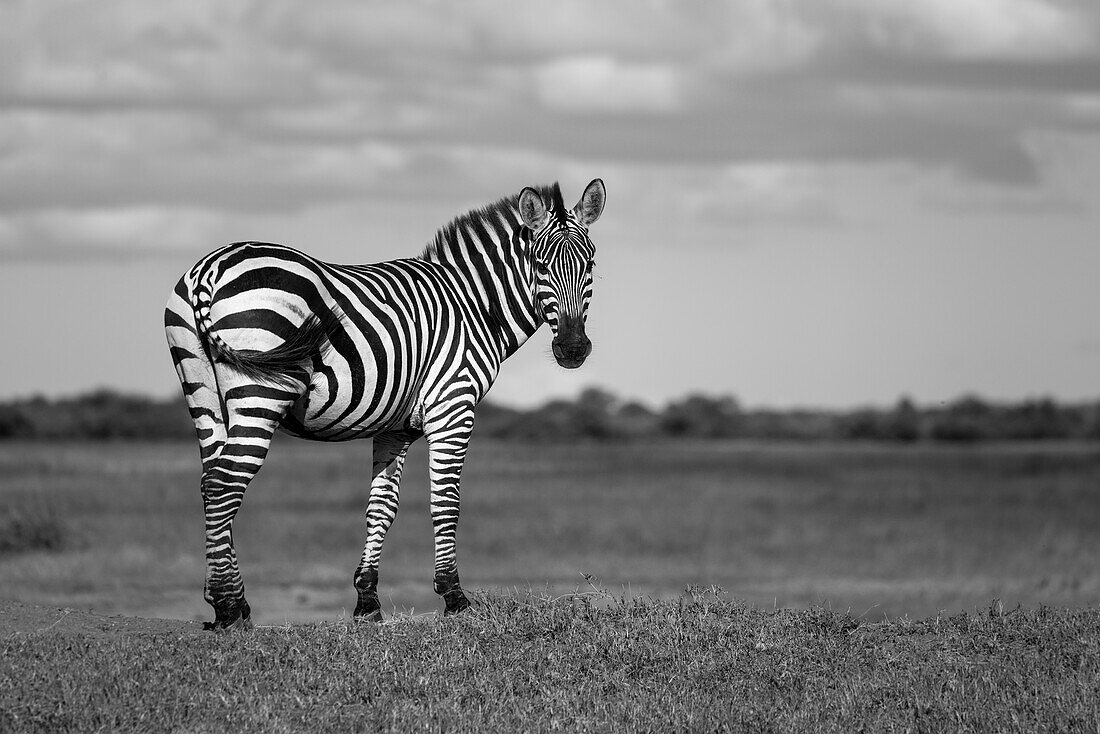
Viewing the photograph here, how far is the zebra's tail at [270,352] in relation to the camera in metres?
9.52

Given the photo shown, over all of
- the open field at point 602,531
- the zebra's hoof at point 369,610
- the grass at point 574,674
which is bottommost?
the open field at point 602,531

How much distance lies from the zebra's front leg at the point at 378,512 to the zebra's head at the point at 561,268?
155 centimetres

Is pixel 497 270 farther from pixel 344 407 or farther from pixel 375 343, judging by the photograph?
pixel 344 407

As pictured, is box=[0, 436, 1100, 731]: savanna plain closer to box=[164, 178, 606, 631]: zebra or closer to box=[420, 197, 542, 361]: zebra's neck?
box=[164, 178, 606, 631]: zebra

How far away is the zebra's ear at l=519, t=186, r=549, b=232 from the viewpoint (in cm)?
1109

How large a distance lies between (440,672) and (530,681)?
2.07ft

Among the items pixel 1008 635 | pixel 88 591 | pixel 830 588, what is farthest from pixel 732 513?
pixel 1008 635

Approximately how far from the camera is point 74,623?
35.6 ft

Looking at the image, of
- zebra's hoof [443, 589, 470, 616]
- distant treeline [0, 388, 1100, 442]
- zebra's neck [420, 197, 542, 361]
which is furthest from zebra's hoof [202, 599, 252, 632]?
distant treeline [0, 388, 1100, 442]

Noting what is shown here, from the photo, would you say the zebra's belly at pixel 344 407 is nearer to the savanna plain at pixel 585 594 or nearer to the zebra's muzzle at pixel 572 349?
the zebra's muzzle at pixel 572 349

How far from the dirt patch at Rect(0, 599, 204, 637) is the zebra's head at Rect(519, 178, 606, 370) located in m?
3.66

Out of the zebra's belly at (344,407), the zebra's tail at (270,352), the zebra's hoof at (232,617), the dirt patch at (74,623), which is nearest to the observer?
the zebra's tail at (270,352)

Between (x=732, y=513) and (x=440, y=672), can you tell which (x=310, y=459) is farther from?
(x=440, y=672)

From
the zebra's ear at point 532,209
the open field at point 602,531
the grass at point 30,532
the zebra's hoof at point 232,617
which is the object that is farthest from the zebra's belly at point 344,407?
the grass at point 30,532
